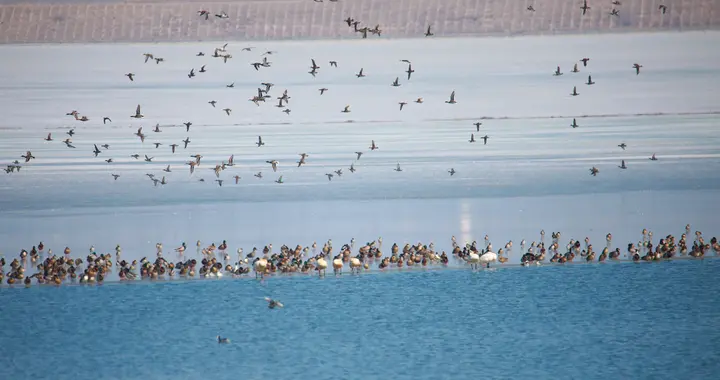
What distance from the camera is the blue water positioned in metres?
25.5

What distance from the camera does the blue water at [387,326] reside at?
25.5 meters

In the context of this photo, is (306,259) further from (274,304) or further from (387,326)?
(387,326)

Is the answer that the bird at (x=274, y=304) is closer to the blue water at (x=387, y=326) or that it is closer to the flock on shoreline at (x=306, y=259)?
the blue water at (x=387, y=326)

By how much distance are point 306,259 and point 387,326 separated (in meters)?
6.19

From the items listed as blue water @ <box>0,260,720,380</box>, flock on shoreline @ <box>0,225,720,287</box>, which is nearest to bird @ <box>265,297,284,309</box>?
blue water @ <box>0,260,720,380</box>

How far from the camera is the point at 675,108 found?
65.2m

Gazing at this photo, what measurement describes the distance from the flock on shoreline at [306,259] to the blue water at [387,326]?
1.03 ft

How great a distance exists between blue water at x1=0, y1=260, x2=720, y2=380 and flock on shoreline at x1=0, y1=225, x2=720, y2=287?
315 millimetres

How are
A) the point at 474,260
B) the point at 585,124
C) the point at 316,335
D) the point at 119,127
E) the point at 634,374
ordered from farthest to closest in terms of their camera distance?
the point at 119,127 < the point at 585,124 < the point at 474,260 < the point at 316,335 < the point at 634,374

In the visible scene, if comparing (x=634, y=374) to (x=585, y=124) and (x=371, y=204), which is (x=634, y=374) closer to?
(x=371, y=204)

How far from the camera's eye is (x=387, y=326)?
29047mm

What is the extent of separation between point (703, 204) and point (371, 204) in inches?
401

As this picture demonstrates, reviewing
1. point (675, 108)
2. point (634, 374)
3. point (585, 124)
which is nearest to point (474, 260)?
point (634, 374)

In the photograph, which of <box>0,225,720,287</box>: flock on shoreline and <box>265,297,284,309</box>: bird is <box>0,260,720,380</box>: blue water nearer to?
<box>265,297,284,309</box>: bird
